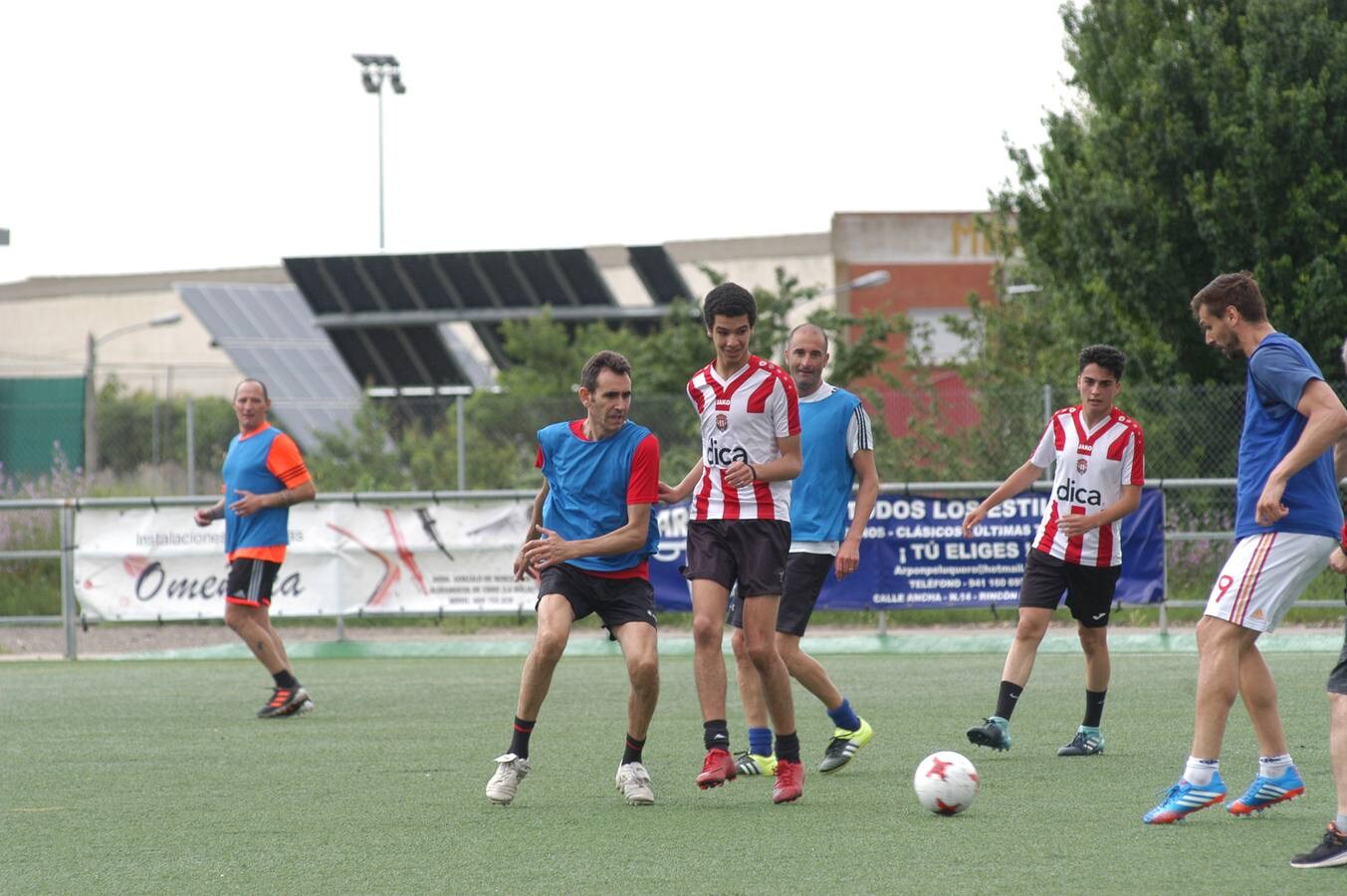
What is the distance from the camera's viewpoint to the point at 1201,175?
19031 millimetres

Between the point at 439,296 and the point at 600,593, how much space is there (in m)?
32.5

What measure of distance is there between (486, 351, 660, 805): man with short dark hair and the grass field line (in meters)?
8.44

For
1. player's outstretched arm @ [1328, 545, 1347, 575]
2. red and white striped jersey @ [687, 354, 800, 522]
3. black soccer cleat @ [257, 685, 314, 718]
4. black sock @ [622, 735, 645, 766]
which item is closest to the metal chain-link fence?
black soccer cleat @ [257, 685, 314, 718]

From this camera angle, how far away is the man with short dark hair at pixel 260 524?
1117 centimetres

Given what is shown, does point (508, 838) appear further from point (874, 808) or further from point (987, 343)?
point (987, 343)

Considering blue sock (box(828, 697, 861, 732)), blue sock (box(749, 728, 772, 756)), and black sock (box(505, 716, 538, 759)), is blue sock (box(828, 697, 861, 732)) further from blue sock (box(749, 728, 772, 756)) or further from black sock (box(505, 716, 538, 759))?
black sock (box(505, 716, 538, 759))

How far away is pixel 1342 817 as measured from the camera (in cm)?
557

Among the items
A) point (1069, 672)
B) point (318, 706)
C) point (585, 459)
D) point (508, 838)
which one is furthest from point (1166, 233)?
point (508, 838)

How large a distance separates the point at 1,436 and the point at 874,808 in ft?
63.7

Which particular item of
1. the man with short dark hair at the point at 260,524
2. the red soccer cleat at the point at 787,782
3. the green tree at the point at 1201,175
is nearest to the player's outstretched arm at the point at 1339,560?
the red soccer cleat at the point at 787,782

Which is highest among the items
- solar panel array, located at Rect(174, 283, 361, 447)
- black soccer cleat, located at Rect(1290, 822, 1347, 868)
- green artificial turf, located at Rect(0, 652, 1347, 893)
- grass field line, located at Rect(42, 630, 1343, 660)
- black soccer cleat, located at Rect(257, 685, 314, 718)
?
solar panel array, located at Rect(174, 283, 361, 447)

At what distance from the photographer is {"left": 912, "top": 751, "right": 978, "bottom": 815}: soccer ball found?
6.59 m

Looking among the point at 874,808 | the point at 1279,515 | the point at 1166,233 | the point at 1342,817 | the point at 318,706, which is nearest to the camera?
the point at 1342,817

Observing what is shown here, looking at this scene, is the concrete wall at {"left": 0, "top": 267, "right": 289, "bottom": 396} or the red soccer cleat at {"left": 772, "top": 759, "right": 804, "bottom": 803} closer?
the red soccer cleat at {"left": 772, "top": 759, "right": 804, "bottom": 803}
